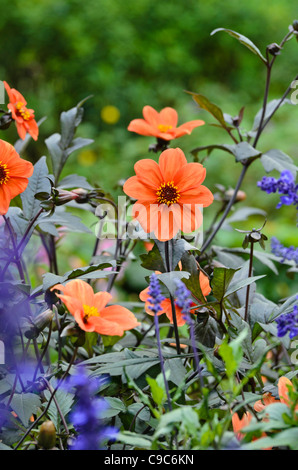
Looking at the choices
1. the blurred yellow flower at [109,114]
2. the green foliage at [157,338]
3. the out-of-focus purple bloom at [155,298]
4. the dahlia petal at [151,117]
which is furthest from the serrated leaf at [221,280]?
the blurred yellow flower at [109,114]

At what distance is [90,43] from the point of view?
9.89 feet

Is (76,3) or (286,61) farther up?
(76,3)

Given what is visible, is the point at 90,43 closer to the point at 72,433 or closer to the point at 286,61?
the point at 286,61

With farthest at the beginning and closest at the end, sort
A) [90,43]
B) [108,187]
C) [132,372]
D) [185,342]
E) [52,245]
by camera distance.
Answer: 1. [90,43]
2. [108,187]
3. [52,245]
4. [185,342]
5. [132,372]

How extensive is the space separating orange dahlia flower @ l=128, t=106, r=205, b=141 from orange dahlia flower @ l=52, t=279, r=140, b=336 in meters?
0.28

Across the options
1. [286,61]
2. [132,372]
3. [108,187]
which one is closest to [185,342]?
[132,372]

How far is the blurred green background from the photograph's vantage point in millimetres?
2916

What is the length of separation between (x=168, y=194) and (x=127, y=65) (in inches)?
108

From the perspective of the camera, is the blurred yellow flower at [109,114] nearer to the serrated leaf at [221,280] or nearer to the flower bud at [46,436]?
the serrated leaf at [221,280]

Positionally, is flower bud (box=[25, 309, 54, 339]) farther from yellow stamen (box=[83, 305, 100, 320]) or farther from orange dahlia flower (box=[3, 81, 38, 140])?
orange dahlia flower (box=[3, 81, 38, 140])

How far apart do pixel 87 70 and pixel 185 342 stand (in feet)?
8.88

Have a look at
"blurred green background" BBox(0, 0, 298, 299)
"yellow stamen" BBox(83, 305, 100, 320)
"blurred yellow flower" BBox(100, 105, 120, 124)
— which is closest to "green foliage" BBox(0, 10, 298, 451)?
"yellow stamen" BBox(83, 305, 100, 320)

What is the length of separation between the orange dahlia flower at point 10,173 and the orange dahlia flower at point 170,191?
0.10 m

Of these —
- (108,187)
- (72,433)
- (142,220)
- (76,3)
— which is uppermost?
(76,3)
